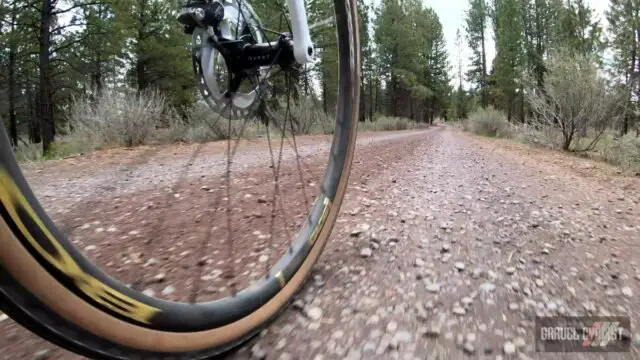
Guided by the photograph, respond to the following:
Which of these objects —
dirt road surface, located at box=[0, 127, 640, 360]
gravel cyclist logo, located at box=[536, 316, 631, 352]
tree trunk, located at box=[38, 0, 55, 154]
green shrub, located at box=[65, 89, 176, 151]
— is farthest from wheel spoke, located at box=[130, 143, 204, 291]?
green shrub, located at box=[65, 89, 176, 151]

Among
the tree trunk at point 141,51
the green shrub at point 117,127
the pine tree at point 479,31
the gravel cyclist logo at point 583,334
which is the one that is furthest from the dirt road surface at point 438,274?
the pine tree at point 479,31

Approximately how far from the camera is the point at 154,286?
930mm

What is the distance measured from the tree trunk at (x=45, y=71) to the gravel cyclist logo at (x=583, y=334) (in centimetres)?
132

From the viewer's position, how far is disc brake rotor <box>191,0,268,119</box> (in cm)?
125

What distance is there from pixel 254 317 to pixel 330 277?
0.42 meters

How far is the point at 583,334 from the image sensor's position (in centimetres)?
79

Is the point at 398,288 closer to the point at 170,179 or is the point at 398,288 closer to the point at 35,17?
the point at 35,17

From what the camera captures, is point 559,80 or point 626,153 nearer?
point 626,153

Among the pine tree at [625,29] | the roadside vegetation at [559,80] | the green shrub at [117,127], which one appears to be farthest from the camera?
the pine tree at [625,29]

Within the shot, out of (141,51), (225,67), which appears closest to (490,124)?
(225,67)

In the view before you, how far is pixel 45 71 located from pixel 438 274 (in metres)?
1.29

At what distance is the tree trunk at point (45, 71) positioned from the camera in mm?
813

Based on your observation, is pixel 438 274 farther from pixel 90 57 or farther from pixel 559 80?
pixel 559 80

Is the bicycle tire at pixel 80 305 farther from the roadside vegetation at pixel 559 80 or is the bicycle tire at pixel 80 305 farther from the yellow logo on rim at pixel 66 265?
the roadside vegetation at pixel 559 80
